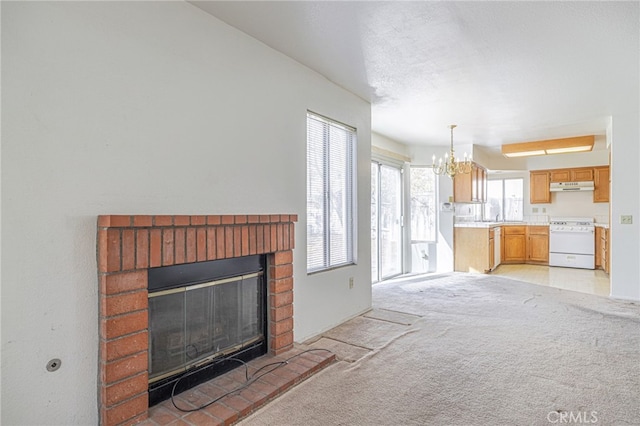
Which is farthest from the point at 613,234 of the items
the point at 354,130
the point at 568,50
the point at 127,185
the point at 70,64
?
the point at 70,64

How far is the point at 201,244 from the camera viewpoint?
2.08 meters

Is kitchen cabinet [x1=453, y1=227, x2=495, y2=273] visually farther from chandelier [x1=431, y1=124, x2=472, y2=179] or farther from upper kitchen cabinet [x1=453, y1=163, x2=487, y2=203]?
chandelier [x1=431, y1=124, x2=472, y2=179]

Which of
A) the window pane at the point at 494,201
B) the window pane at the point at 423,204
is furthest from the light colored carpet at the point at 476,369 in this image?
the window pane at the point at 494,201

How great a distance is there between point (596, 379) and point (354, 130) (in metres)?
2.82

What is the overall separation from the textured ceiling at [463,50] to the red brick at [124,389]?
2131 mm

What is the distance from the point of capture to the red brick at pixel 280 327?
102 inches

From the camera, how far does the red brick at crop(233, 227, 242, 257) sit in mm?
2291

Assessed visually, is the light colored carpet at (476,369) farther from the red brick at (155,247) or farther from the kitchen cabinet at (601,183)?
the kitchen cabinet at (601,183)

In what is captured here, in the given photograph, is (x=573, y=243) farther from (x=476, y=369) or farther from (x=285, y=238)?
(x=285, y=238)

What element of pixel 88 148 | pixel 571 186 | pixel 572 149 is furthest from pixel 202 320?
pixel 571 186

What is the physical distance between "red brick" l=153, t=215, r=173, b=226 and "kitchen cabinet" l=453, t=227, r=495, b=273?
Result: 572 centimetres

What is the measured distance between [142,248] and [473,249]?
5924 millimetres

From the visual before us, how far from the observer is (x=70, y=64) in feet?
5.37

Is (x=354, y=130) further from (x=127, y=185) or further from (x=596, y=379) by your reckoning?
(x=596, y=379)
